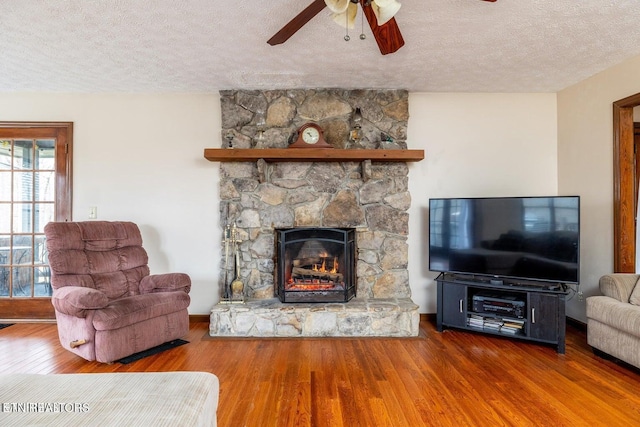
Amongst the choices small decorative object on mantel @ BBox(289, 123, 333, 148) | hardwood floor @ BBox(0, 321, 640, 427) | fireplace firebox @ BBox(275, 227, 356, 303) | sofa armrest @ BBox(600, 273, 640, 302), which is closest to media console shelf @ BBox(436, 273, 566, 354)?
hardwood floor @ BBox(0, 321, 640, 427)

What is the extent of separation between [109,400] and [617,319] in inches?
122

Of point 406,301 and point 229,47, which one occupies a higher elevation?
point 229,47

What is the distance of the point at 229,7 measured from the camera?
2131 mm

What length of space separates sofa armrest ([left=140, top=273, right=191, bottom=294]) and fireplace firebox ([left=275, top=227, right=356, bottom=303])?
87 centimetres

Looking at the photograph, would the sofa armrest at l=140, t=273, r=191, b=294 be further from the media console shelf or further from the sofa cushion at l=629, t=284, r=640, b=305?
the sofa cushion at l=629, t=284, r=640, b=305

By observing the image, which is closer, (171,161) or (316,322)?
(316,322)

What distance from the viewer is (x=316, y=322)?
3154 millimetres

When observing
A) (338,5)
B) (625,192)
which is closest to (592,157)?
(625,192)

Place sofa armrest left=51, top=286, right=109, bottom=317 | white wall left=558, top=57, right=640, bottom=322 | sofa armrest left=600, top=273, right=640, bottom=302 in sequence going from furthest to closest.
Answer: white wall left=558, top=57, right=640, bottom=322 → sofa armrest left=600, top=273, right=640, bottom=302 → sofa armrest left=51, top=286, right=109, bottom=317

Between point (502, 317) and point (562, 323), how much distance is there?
433 mm

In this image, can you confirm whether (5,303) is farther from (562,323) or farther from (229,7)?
(562,323)

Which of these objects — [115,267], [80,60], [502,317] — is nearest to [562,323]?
[502,317]

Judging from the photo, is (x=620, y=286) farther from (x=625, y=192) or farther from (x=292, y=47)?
(x=292, y=47)

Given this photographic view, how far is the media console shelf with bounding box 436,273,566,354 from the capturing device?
285 cm
